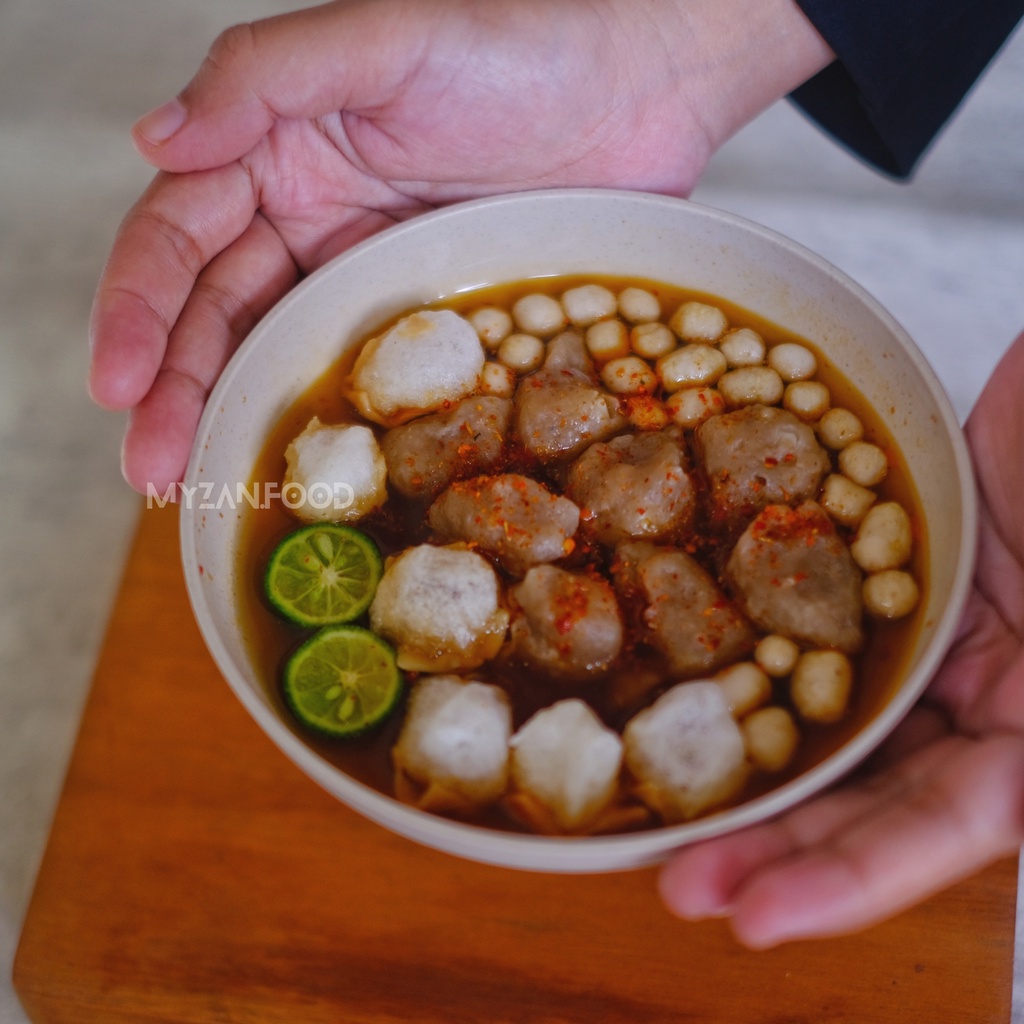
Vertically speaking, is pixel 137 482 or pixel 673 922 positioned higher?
pixel 137 482

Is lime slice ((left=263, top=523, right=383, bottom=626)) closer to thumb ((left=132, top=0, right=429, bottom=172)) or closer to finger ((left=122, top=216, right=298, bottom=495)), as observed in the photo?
finger ((left=122, top=216, right=298, bottom=495))

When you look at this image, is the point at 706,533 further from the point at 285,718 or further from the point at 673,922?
the point at 285,718

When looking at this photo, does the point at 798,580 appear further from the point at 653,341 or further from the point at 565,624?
the point at 653,341

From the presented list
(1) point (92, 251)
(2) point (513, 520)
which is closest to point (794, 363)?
(2) point (513, 520)

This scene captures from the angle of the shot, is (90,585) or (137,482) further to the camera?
(90,585)

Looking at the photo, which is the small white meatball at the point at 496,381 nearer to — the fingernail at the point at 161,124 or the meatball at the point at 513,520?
the meatball at the point at 513,520

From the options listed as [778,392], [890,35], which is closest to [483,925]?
[778,392]

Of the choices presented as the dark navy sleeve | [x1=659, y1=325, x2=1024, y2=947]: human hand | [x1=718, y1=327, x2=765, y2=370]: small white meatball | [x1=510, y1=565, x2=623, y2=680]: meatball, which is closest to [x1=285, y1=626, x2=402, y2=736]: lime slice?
[x1=510, y1=565, x2=623, y2=680]: meatball
